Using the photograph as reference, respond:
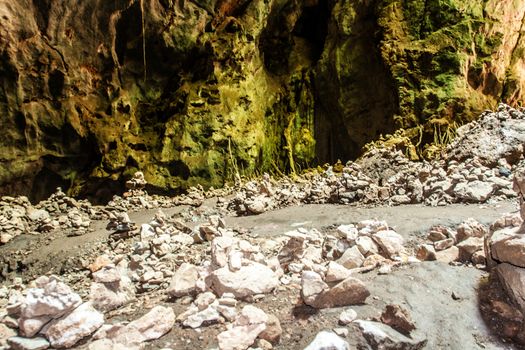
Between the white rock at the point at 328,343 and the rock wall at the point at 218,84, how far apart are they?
484 centimetres

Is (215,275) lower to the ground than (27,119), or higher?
lower

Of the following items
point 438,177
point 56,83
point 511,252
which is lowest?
point 438,177

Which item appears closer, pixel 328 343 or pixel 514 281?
pixel 328 343

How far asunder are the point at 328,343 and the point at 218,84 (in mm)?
6350

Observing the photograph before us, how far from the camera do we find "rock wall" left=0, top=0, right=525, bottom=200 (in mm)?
5547

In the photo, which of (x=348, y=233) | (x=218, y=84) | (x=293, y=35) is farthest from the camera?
(x=293, y=35)

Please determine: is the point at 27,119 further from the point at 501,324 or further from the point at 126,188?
the point at 501,324

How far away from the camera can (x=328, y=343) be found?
1.18 m

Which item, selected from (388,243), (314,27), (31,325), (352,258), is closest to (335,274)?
(352,258)

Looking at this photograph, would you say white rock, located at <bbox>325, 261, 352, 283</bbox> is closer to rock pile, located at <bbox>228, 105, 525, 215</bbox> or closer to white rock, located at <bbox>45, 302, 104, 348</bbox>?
white rock, located at <bbox>45, 302, 104, 348</bbox>

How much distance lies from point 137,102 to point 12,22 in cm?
237

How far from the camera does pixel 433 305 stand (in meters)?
1.46

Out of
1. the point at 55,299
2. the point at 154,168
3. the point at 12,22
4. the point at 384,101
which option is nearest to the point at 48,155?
the point at 154,168

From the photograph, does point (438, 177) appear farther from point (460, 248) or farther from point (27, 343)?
point (27, 343)
